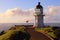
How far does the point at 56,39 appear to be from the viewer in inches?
1129

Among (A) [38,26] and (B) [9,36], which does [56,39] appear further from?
(A) [38,26]

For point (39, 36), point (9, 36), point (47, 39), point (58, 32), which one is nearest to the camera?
point (9, 36)

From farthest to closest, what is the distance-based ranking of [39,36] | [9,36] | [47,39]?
[39,36], [47,39], [9,36]

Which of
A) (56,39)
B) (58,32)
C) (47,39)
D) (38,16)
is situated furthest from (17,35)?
(38,16)

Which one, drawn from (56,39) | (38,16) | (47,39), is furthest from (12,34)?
(38,16)

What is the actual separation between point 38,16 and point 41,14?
71 cm

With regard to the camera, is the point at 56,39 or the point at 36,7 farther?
the point at 36,7

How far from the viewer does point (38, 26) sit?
42719mm

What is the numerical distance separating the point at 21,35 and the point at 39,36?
7309 mm

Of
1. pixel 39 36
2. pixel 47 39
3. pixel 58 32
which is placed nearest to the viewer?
pixel 47 39

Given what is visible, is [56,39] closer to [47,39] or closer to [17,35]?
[47,39]

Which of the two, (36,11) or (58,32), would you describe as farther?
(36,11)

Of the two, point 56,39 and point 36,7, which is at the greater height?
point 36,7

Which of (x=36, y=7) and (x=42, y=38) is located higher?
(x=36, y=7)
